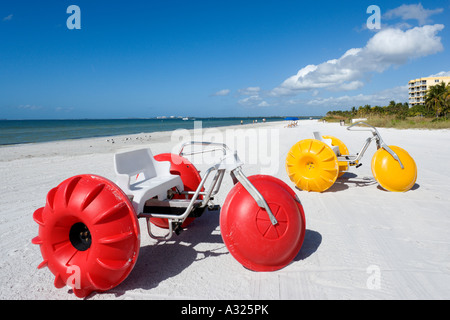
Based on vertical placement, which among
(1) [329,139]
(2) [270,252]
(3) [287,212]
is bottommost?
(2) [270,252]

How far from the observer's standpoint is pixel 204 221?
195 inches

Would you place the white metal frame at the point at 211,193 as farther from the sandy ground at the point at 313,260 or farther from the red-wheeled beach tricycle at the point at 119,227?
the sandy ground at the point at 313,260

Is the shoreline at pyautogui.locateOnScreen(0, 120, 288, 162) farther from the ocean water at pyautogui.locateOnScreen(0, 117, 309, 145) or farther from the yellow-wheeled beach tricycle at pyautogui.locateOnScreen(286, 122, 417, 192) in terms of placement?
the yellow-wheeled beach tricycle at pyautogui.locateOnScreen(286, 122, 417, 192)

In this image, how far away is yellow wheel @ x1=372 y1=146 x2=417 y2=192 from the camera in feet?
20.2

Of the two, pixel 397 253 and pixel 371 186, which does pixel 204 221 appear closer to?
pixel 397 253

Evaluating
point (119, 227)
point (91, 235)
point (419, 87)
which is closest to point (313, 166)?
point (119, 227)

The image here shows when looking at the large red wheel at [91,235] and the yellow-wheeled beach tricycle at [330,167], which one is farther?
the yellow-wheeled beach tricycle at [330,167]

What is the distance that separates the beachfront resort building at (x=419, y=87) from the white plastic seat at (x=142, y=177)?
118 meters

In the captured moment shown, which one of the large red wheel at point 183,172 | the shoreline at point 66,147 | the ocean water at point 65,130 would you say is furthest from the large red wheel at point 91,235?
the ocean water at point 65,130

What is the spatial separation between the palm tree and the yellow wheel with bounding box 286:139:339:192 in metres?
56.7

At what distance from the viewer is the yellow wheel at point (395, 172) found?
617 cm

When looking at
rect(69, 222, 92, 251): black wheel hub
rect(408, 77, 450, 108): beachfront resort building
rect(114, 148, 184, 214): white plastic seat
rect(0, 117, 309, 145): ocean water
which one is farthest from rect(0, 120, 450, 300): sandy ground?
rect(408, 77, 450, 108): beachfront resort building

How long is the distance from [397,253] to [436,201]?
2.85 metres
